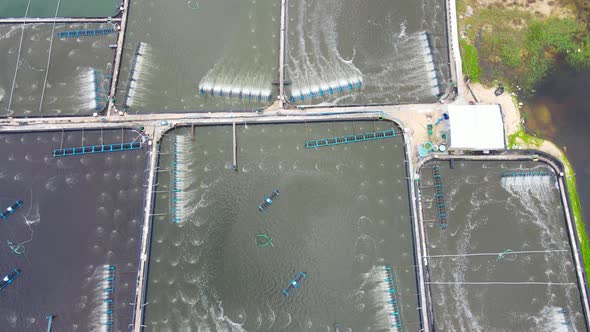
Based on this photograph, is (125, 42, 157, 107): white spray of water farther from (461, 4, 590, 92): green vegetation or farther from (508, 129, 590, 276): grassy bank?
(508, 129, 590, 276): grassy bank

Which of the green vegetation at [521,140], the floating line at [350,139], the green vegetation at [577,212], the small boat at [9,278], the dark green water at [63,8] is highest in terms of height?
the dark green water at [63,8]

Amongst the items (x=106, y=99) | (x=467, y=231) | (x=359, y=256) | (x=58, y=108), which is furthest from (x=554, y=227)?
(x=58, y=108)

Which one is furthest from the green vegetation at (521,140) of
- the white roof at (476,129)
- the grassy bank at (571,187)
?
the white roof at (476,129)

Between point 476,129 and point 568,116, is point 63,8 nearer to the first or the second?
point 476,129

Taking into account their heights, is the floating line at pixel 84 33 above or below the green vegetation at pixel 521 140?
above

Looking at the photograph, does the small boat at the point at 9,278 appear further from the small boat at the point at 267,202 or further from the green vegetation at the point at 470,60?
the green vegetation at the point at 470,60

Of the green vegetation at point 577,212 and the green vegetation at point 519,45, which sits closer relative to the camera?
the green vegetation at point 577,212

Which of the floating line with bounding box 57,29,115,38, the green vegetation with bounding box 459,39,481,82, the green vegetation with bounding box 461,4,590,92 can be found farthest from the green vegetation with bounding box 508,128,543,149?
the floating line with bounding box 57,29,115,38
